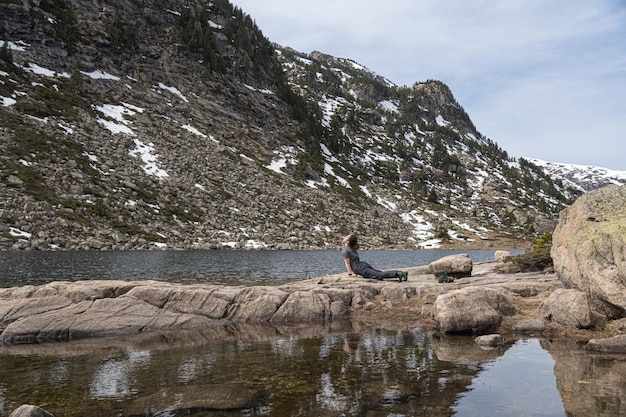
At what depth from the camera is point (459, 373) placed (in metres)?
11.0

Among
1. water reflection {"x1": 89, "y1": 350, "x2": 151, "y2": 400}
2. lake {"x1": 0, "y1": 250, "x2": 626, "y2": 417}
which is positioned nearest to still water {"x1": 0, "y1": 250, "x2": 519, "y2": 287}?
lake {"x1": 0, "y1": 250, "x2": 626, "y2": 417}

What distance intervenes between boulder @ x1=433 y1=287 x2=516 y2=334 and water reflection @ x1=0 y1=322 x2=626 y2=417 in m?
0.72

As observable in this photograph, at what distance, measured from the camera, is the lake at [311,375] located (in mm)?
8766

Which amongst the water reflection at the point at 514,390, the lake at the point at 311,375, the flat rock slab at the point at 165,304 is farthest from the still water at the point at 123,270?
the water reflection at the point at 514,390

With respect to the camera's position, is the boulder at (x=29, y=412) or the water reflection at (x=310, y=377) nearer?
the boulder at (x=29, y=412)

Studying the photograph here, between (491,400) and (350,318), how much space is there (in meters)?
11.1

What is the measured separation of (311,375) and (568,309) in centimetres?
1040

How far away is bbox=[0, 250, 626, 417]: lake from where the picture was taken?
345 inches

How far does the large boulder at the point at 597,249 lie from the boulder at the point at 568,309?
366 millimetres

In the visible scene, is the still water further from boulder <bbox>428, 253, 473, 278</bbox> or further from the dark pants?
boulder <bbox>428, 253, 473, 278</bbox>

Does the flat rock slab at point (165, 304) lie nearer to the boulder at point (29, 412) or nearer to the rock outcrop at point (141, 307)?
the rock outcrop at point (141, 307)

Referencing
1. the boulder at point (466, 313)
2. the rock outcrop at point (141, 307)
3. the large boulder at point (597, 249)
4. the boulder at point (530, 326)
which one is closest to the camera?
the large boulder at point (597, 249)

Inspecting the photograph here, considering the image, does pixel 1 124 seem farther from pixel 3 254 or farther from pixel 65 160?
pixel 3 254

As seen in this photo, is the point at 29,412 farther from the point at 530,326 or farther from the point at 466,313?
the point at 530,326
